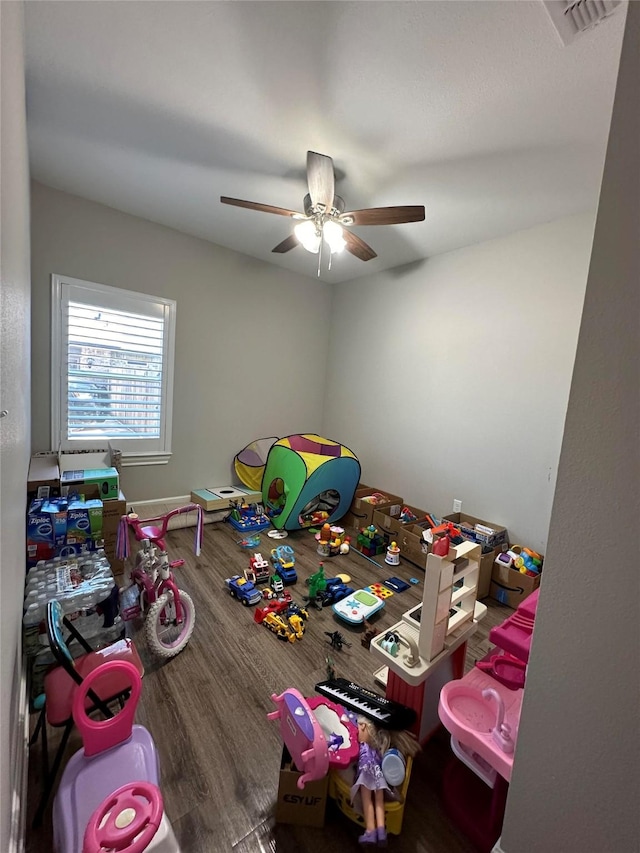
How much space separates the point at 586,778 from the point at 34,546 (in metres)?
2.43

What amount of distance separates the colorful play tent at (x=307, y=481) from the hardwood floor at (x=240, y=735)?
96 cm

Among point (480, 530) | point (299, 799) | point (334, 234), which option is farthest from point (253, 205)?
point (480, 530)

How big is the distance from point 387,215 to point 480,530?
2201 mm

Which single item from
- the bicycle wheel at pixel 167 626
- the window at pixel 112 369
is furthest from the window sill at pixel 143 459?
the bicycle wheel at pixel 167 626

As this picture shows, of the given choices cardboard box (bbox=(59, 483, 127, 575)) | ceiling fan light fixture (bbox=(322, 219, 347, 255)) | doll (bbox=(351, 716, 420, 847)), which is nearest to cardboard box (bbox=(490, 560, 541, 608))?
doll (bbox=(351, 716, 420, 847))

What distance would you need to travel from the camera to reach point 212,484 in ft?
11.4

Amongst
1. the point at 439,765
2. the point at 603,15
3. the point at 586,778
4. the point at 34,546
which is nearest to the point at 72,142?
the point at 34,546

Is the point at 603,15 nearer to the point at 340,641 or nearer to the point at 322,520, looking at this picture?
the point at 340,641

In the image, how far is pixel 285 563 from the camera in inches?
92.0

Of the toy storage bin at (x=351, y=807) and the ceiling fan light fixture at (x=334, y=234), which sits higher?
the ceiling fan light fixture at (x=334, y=234)

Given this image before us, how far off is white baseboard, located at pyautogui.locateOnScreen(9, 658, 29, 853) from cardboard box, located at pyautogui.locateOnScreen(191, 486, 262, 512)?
1.93 meters

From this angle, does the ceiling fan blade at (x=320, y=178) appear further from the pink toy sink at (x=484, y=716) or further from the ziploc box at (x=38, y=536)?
the ziploc box at (x=38, y=536)

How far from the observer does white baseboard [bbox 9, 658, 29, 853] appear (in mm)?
801

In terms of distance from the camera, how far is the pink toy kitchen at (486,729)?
87 centimetres
